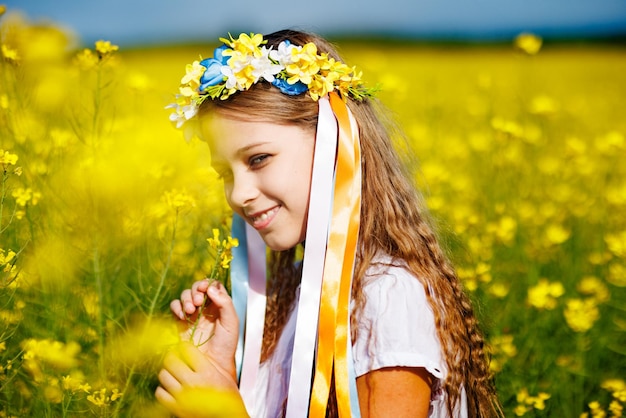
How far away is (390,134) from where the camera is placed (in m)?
1.68

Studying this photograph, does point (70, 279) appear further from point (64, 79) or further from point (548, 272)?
point (548, 272)

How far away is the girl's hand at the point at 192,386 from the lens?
1.40 meters

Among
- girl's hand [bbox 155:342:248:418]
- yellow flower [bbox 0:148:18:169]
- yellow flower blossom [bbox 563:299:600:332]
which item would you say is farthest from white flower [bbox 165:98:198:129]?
yellow flower blossom [bbox 563:299:600:332]

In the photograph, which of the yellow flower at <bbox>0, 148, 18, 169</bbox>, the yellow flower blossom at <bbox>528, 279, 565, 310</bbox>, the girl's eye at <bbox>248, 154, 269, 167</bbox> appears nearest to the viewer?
the yellow flower at <bbox>0, 148, 18, 169</bbox>

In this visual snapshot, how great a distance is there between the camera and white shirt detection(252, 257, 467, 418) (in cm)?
131

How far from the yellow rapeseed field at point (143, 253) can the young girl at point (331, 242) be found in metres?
0.13

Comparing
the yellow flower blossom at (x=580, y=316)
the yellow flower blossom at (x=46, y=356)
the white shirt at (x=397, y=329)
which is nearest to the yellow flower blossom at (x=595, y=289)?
the yellow flower blossom at (x=580, y=316)

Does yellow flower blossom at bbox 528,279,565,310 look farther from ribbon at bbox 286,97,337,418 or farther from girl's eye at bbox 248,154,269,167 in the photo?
girl's eye at bbox 248,154,269,167

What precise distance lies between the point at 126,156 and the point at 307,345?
1.32 m

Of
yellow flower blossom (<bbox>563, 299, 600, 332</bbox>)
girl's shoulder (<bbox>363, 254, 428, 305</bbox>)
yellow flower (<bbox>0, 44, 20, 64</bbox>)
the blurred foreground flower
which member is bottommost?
the blurred foreground flower

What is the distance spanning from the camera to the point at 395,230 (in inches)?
59.2

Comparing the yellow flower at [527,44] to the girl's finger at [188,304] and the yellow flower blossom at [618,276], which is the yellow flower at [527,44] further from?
the girl's finger at [188,304]

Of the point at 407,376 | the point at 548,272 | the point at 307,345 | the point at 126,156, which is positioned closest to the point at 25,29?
the point at 126,156

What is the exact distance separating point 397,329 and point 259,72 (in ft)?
1.87
